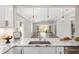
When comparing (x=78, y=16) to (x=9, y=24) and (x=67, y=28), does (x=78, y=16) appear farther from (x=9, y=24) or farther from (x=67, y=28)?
(x=9, y=24)

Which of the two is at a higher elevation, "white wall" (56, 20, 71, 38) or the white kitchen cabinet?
"white wall" (56, 20, 71, 38)

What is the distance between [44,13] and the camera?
3281 mm

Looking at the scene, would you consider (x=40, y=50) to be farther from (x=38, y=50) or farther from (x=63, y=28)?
(x=63, y=28)

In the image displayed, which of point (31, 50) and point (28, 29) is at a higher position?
point (28, 29)

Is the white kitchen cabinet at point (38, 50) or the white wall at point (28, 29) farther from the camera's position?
the white wall at point (28, 29)

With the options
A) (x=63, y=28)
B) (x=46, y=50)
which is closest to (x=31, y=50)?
(x=46, y=50)

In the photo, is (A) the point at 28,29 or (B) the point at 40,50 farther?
(A) the point at 28,29

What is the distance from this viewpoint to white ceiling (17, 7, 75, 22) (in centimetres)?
323

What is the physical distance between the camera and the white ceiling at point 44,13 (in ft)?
10.6

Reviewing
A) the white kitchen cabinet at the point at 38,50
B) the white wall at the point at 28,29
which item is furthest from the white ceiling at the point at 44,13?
the white kitchen cabinet at the point at 38,50

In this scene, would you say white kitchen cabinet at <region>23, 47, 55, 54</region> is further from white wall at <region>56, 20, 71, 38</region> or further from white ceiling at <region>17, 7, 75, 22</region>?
white ceiling at <region>17, 7, 75, 22</region>

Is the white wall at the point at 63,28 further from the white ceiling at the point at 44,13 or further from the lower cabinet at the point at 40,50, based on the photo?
the lower cabinet at the point at 40,50

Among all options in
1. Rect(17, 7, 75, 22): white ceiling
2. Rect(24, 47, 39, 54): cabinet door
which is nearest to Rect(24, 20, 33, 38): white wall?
Rect(17, 7, 75, 22): white ceiling

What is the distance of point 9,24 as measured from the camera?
2859mm
